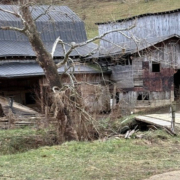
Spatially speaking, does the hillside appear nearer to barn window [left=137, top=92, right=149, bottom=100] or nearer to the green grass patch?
barn window [left=137, top=92, right=149, bottom=100]

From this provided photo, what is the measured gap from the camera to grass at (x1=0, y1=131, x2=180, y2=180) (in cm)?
734

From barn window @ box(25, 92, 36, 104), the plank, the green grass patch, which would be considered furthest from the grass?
barn window @ box(25, 92, 36, 104)

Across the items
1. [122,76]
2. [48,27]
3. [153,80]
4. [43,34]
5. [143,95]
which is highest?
[48,27]

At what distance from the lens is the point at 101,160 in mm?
8602

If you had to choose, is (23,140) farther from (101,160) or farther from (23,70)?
(23,70)

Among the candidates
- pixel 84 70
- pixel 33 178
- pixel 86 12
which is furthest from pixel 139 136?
pixel 86 12

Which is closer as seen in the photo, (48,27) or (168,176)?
(168,176)

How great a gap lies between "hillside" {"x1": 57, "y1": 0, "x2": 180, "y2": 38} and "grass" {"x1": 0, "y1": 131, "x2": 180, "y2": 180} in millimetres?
30577

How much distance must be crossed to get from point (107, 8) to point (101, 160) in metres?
41.9

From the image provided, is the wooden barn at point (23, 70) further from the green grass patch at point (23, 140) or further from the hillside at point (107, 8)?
the hillside at point (107, 8)

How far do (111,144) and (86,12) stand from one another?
37.9 m

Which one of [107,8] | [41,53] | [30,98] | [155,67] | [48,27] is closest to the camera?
[41,53]

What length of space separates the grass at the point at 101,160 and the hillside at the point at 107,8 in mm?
30577

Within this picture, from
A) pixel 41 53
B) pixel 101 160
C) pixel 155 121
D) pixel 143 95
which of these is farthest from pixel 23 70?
pixel 101 160
